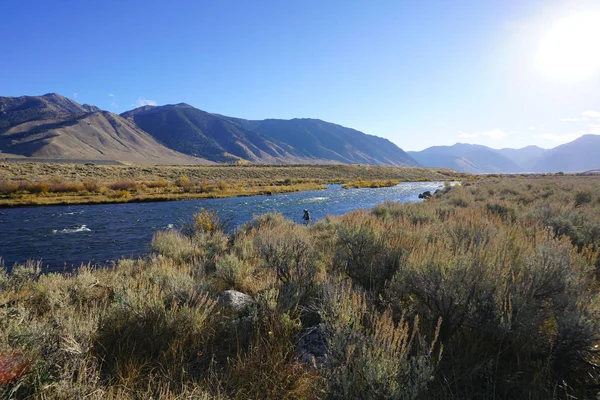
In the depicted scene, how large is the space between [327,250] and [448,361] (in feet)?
15.4

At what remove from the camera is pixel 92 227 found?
57.7ft

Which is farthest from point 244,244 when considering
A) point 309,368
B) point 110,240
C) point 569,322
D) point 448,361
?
point 110,240

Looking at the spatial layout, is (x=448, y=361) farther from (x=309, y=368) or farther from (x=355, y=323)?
(x=309, y=368)

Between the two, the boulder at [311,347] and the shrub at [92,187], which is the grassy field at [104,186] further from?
the boulder at [311,347]

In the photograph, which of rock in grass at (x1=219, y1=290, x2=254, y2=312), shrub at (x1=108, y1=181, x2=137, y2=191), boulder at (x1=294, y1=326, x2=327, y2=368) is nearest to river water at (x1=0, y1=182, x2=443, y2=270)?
rock in grass at (x1=219, y1=290, x2=254, y2=312)

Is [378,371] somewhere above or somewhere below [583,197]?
below

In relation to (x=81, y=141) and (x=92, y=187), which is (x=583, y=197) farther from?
(x=81, y=141)

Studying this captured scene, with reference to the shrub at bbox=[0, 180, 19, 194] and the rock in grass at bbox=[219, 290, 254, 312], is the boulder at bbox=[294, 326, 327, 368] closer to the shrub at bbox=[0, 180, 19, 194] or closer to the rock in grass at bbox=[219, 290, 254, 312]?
the rock in grass at bbox=[219, 290, 254, 312]

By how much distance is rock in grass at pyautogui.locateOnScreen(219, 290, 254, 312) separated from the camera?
4.05 m

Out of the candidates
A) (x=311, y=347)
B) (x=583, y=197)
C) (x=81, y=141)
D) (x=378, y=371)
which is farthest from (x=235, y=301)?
(x=81, y=141)

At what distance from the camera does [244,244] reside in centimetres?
841

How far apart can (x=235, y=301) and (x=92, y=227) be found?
59.1ft

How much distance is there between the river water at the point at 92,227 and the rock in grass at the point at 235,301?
20.8ft

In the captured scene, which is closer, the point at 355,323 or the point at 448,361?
the point at 355,323
